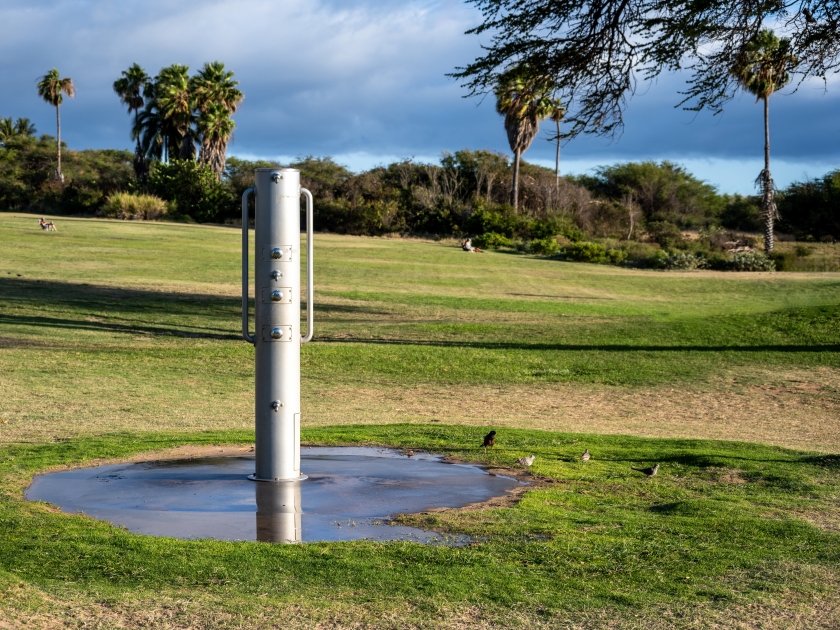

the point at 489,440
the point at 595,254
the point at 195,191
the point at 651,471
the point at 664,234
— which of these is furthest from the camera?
the point at 195,191

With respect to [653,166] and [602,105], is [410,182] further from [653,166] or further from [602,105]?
[602,105]

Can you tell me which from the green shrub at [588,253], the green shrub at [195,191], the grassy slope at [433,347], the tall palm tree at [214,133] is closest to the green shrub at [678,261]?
the green shrub at [588,253]

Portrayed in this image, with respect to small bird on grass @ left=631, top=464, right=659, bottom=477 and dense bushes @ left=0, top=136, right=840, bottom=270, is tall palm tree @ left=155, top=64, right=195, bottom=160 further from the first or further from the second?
small bird on grass @ left=631, top=464, right=659, bottom=477

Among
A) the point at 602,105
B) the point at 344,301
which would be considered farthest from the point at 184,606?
the point at 344,301

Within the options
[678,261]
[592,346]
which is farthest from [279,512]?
[678,261]

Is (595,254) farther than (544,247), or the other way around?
(544,247)

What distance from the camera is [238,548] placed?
20.9 feet

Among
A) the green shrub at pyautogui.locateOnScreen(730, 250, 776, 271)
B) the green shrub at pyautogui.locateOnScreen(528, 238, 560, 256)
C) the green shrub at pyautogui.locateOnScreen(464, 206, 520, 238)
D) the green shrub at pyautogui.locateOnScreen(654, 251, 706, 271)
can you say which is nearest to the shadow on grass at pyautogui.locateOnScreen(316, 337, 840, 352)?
the green shrub at pyautogui.locateOnScreen(654, 251, 706, 271)

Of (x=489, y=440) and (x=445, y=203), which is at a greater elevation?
(x=445, y=203)

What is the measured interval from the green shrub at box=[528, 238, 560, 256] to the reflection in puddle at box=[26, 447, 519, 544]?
46.5 m

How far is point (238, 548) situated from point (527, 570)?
5.91ft

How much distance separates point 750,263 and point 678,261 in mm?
3526

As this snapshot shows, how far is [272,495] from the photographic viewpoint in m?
8.07

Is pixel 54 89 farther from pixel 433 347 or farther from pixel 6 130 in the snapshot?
pixel 433 347
